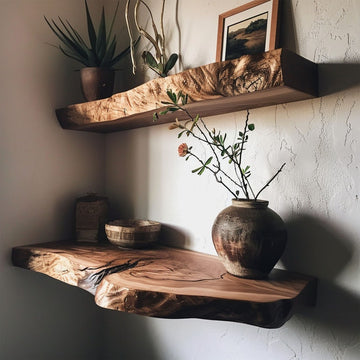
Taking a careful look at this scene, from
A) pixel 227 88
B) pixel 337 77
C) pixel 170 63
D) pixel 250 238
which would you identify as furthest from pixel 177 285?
pixel 170 63

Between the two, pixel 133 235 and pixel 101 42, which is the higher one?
pixel 101 42

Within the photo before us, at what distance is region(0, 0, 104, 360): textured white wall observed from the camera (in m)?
1.27

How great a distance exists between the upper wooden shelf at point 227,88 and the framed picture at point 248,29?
15cm

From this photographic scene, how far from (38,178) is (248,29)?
917 millimetres

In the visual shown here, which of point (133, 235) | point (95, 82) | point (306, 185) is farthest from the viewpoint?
point (95, 82)

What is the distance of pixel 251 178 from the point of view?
1050mm

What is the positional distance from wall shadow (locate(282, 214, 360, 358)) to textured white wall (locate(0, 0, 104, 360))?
906 millimetres

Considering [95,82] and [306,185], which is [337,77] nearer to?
[306,185]

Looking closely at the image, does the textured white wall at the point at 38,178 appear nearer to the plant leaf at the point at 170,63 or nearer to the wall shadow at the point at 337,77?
Result: the plant leaf at the point at 170,63

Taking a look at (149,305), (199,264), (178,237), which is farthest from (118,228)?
(149,305)

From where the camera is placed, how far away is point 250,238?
85 cm

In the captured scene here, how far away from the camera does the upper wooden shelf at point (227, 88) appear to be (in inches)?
30.7

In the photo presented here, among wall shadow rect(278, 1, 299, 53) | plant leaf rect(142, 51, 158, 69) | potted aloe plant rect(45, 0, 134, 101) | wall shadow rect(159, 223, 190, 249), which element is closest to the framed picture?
wall shadow rect(278, 1, 299, 53)

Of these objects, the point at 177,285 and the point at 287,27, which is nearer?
the point at 177,285
